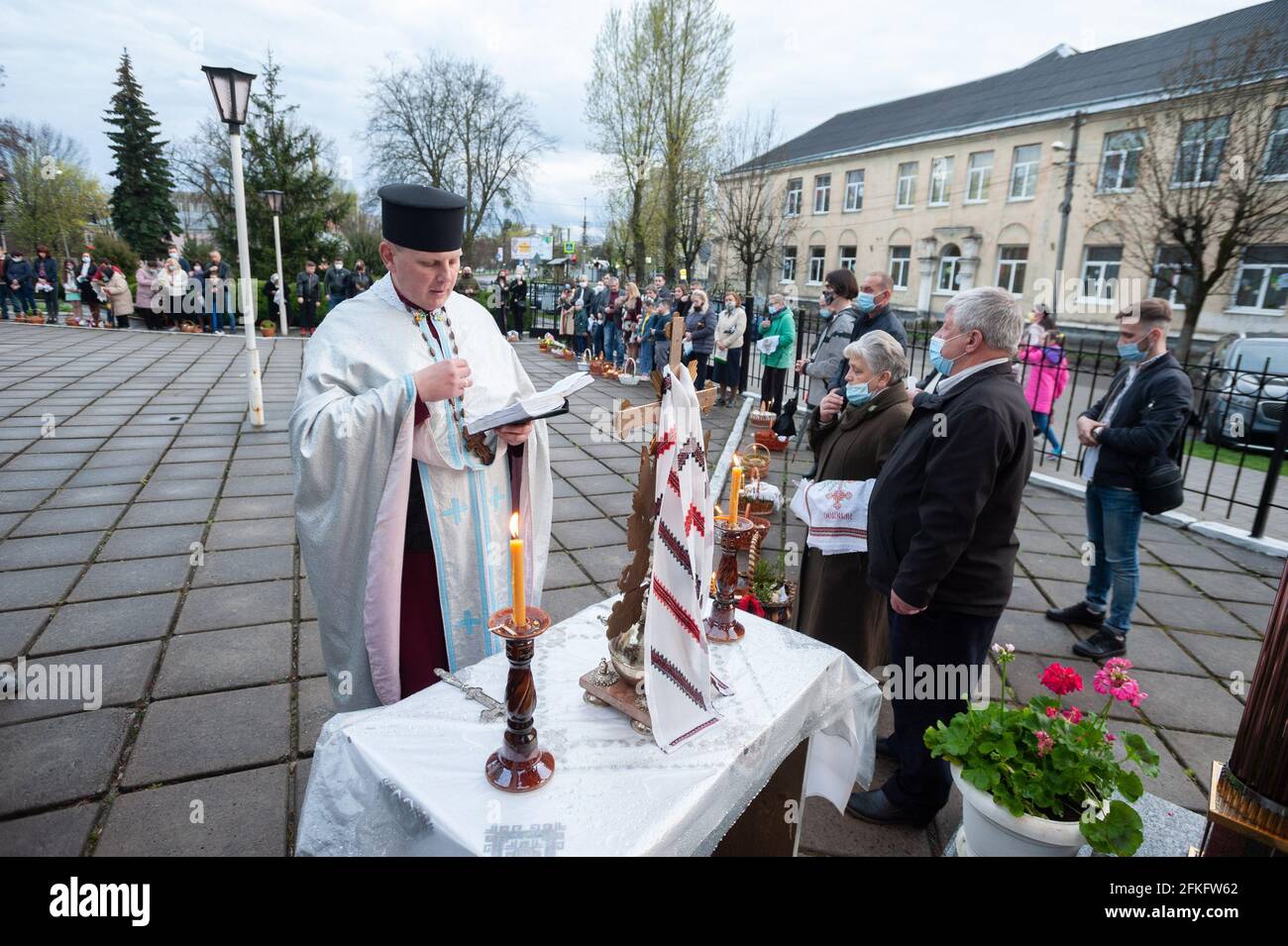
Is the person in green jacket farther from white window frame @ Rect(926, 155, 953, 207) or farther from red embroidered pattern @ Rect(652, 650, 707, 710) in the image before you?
white window frame @ Rect(926, 155, 953, 207)

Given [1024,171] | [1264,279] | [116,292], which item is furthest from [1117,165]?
[116,292]

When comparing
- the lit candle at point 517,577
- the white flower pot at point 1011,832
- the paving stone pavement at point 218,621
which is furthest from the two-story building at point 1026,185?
the lit candle at point 517,577

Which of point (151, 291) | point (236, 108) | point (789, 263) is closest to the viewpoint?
point (236, 108)

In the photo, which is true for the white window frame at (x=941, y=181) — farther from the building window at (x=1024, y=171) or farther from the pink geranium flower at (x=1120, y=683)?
the pink geranium flower at (x=1120, y=683)

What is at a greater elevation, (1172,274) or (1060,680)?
(1172,274)

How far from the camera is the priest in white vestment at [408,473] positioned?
6.88 feet

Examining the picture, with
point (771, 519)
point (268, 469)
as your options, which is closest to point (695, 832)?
point (771, 519)

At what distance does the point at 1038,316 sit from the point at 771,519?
5266 mm

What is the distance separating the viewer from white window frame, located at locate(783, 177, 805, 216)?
112ft

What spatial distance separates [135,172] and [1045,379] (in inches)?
1293

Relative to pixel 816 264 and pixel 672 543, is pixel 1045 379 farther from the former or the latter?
pixel 816 264

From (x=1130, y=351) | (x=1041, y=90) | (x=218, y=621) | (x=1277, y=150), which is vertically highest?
(x=1041, y=90)

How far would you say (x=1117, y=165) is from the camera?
71.7 feet

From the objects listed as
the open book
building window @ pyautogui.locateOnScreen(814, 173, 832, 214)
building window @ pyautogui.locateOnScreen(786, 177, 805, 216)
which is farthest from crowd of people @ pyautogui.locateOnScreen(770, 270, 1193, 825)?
building window @ pyautogui.locateOnScreen(786, 177, 805, 216)
